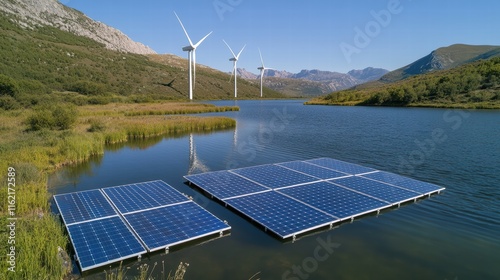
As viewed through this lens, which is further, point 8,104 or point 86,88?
point 86,88

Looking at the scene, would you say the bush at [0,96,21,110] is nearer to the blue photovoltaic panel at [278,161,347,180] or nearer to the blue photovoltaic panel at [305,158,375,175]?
the blue photovoltaic panel at [278,161,347,180]

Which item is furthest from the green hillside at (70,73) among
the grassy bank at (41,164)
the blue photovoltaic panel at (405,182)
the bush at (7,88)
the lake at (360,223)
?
the blue photovoltaic panel at (405,182)

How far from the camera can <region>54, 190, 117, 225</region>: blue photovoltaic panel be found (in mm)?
12586

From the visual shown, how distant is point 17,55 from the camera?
96.5 metres

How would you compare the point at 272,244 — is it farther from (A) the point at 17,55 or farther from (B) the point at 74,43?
(B) the point at 74,43

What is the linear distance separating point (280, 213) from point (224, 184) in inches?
200

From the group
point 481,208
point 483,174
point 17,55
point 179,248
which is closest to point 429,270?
point 481,208

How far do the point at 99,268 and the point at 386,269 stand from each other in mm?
9169

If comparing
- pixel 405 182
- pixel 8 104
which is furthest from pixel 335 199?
pixel 8 104

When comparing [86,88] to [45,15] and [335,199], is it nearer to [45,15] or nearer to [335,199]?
[335,199]

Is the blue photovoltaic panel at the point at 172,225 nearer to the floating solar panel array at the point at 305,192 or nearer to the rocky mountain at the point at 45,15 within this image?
the floating solar panel array at the point at 305,192

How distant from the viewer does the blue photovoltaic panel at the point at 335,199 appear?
1384cm

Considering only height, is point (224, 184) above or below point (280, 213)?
above

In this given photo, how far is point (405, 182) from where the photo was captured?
18.1 metres
